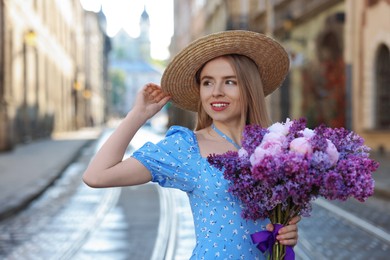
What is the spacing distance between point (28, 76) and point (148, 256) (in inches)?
983

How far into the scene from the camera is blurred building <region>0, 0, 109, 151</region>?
24516 mm

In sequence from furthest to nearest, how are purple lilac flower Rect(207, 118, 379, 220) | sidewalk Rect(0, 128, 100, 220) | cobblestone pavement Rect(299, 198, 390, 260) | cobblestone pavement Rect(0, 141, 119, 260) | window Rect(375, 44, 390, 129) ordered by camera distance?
1. window Rect(375, 44, 390, 129)
2. sidewalk Rect(0, 128, 100, 220)
3. cobblestone pavement Rect(0, 141, 119, 260)
4. cobblestone pavement Rect(299, 198, 390, 260)
5. purple lilac flower Rect(207, 118, 379, 220)

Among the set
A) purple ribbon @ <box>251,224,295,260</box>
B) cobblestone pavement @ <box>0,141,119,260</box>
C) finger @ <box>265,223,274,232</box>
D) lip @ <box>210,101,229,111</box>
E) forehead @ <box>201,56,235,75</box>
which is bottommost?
cobblestone pavement @ <box>0,141,119,260</box>

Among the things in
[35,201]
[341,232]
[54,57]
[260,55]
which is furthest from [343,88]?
[54,57]

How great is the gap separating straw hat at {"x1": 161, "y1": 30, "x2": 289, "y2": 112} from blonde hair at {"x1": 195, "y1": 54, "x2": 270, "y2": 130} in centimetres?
4

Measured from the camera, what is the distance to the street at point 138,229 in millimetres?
7180

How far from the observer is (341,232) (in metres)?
8.39

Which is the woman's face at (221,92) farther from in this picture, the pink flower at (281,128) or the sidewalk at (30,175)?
the sidewalk at (30,175)

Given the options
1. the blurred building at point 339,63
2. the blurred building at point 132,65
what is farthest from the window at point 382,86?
the blurred building at point 132,65

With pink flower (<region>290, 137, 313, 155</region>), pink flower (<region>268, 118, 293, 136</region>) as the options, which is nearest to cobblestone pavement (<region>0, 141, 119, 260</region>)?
pink flower (<region>268, 118, 293, 136</region>)

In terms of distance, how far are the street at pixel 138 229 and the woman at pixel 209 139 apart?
4387 millimetres

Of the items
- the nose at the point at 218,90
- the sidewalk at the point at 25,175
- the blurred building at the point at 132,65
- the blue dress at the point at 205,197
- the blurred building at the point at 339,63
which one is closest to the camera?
the blue dress at the point at 205,197

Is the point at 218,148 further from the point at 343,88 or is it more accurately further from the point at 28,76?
the point at 28,76

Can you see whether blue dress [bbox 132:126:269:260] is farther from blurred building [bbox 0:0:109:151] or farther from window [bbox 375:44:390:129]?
blurred building [bbox 0:0:109:151]
